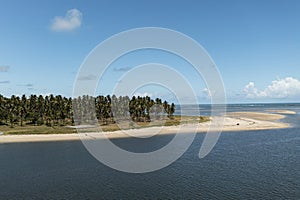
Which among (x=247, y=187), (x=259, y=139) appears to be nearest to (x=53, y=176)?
(x=247, y=187)

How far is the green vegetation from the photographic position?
13138 cm

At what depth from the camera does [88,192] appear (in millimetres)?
44031

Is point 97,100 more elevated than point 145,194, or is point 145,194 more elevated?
point 97,100

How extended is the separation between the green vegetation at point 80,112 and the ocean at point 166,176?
2048 inches

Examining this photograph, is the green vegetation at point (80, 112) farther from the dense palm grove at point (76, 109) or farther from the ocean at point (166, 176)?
the ocean at point (166, 176)

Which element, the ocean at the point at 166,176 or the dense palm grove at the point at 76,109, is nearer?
the ocean at the point at 166,176

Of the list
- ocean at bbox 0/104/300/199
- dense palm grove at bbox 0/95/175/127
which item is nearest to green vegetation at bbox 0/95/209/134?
dense palm grove at bbox 0/95/175/127

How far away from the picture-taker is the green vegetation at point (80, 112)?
13138cm

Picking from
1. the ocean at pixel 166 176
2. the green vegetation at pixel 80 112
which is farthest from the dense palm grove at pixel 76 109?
the ocean at pixel 166 176

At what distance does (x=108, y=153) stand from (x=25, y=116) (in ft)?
260

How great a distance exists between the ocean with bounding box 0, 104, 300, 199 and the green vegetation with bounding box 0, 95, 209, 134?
5203cm

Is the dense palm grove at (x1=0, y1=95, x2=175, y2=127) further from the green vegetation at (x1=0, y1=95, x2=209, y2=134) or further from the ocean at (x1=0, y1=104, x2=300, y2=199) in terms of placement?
the ocean at (x1=0, y1=104, x2=300, y2=199)

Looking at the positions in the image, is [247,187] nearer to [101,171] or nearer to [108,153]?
[101,171]

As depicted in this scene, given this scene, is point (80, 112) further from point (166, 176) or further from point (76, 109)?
point (166, 176)
